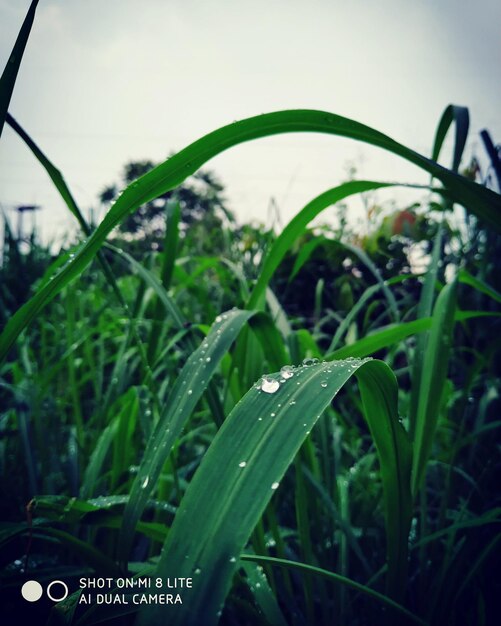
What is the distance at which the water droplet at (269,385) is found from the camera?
0.75 ft

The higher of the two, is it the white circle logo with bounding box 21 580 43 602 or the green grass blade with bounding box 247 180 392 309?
the green grass blade with bounding box 247 180 392 309

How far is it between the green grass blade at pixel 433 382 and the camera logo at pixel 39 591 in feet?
1.07

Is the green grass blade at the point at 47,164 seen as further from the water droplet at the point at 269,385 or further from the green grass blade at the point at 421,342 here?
the green grass blade at the point at 421,342

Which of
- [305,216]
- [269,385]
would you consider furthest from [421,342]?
[269,385]

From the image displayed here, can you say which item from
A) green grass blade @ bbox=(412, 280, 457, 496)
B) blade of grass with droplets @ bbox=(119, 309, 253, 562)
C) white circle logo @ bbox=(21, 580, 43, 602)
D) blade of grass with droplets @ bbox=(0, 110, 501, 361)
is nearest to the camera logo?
white circle logo @ bbox=(21, 580, 43, 602)

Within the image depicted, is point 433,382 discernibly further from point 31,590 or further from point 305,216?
point 31,590

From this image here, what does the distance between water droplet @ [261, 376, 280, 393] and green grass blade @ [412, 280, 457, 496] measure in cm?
21

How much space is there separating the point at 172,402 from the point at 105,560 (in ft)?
0.51

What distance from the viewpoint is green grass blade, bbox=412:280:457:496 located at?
1.27 ft

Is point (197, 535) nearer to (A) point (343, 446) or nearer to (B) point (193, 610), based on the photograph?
(B) point (193, 610)

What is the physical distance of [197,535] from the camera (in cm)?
18

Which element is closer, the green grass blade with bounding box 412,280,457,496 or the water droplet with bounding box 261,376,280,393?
the water droplet with bounding box 261,376,280,393

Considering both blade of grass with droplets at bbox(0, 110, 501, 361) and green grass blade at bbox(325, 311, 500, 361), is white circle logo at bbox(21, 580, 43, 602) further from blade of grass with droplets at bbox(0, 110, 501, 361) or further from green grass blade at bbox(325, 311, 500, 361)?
green grass blade at bbox(325, 311, 500, 361)

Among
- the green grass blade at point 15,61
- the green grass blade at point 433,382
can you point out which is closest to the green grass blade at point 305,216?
the green grass blade at point 433,382
